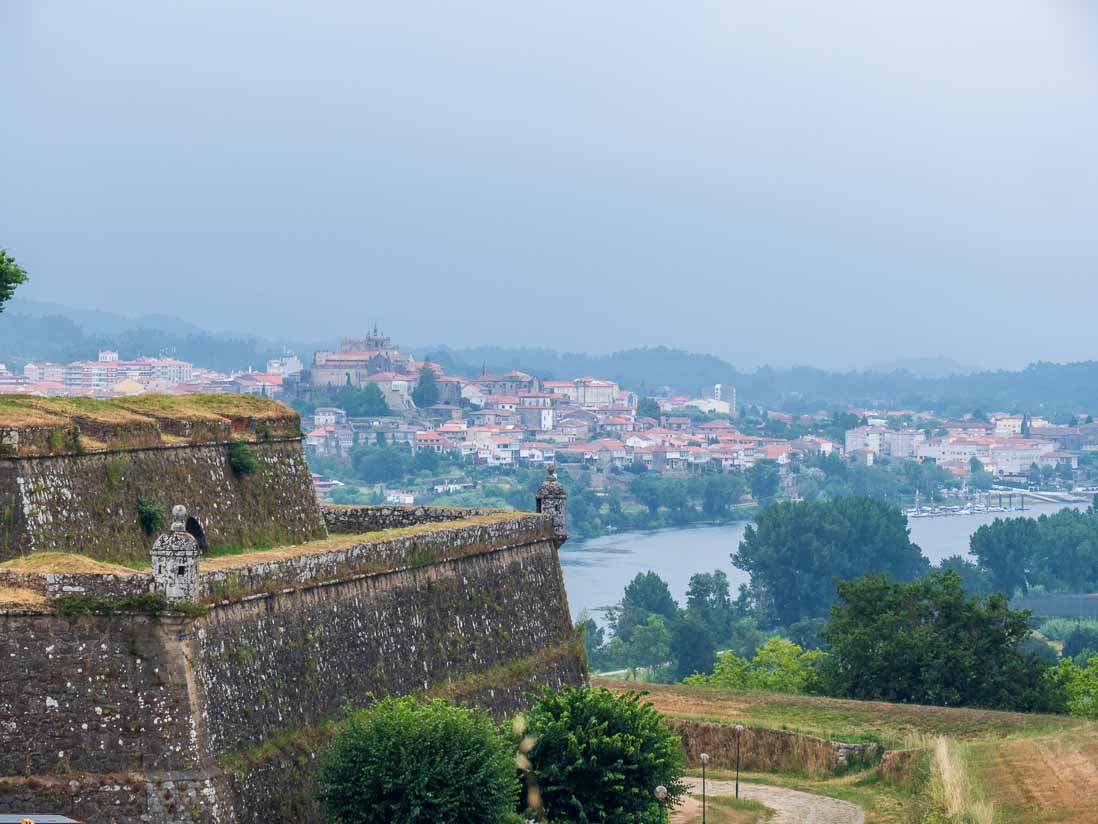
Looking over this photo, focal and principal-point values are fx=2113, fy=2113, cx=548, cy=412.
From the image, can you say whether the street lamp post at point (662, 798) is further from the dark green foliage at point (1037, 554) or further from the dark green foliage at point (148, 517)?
the dark green foliage at point (1037, 554)

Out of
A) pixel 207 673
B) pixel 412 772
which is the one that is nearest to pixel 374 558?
pixel 412 772

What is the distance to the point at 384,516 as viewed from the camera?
42.5 meters

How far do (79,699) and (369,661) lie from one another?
691cm

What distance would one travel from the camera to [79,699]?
26328 mm

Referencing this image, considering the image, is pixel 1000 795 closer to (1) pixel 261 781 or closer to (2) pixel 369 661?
(2) pixel 369 661

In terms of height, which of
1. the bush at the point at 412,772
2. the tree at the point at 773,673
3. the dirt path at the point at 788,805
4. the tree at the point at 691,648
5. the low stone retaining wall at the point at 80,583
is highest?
the low stone retaining wall at the point at 80,583

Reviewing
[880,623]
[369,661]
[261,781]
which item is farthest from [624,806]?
[880,623]

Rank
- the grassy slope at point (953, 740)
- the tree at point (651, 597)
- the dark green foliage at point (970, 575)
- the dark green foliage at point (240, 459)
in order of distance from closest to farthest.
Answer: the grassy slope at point (953, 740) → the dark green foliage at point (240, 459) → the tree at point (651, 597) → the dark green foliage at point (970, 575)

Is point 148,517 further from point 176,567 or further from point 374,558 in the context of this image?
point 176,567

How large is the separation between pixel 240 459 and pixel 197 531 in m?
2.65

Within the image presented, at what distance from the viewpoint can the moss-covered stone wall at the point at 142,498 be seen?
29.9 meters

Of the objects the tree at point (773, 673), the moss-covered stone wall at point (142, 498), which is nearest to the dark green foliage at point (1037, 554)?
the tree at point (773, 673)

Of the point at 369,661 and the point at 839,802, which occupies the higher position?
the point at 369,661

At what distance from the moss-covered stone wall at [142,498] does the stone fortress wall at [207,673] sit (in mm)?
552
